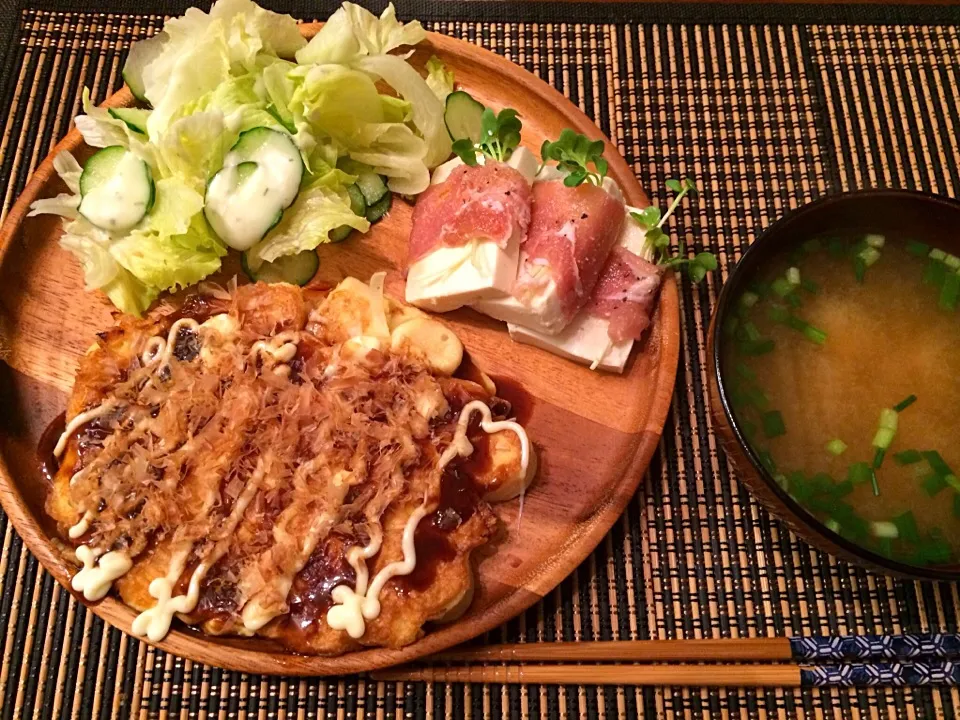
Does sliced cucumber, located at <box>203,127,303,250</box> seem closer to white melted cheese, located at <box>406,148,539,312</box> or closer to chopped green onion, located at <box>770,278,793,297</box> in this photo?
white melted cheese, located at <box>406,148,539,312</box>

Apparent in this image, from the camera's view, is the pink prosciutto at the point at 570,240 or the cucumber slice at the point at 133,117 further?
the cucumber slice at the point at 133,117

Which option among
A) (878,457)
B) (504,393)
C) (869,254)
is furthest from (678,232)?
(878,457)

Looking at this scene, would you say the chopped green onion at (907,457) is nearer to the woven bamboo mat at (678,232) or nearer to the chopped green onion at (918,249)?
the woven bamboo mat at (678,232)

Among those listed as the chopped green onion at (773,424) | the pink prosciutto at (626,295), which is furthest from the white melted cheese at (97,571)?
the chopped green onion at (773,424)

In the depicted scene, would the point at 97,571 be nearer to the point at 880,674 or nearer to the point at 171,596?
the point at 171,596

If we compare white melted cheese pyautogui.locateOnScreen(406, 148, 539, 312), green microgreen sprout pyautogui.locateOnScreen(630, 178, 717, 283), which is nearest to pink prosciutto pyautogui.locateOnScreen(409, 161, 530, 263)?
white melted cheese pyautogui.locateOnScreen(406, 148, 539, 312)
